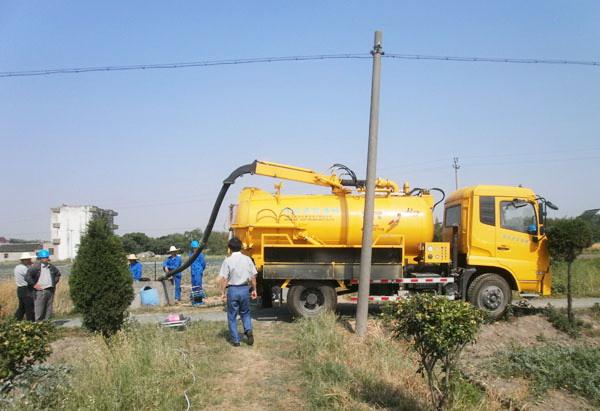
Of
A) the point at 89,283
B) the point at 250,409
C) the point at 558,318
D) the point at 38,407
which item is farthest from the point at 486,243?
the point at 38,407

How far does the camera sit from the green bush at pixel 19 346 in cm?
448

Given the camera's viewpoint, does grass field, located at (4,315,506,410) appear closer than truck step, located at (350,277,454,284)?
Yes

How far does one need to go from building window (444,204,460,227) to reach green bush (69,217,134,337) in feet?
24.8

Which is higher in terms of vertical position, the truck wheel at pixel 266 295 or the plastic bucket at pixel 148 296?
the truck wheel at pixel 266 295

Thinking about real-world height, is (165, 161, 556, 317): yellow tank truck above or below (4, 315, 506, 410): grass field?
above

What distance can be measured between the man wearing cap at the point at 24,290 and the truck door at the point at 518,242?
33.7ft

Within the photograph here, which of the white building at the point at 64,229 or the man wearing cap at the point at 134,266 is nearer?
the man wearing cap at the point at 134,266

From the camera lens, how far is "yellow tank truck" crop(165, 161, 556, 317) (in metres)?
10.6

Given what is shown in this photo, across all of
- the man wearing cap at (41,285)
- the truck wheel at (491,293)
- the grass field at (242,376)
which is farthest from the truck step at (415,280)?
the man wearing cap at (41,285)

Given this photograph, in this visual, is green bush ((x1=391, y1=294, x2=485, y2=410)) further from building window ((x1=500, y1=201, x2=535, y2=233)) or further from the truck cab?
building window ((x1=500, y1=201, x2=535, y2=233))

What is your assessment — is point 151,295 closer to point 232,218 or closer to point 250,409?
point 232,218

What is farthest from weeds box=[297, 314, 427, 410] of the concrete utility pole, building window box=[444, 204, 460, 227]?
building window box=[444, 204, 460, 227]

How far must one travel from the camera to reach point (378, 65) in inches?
348

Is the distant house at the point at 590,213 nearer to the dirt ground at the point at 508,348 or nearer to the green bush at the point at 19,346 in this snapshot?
the dirt ground at the point at 508,348
